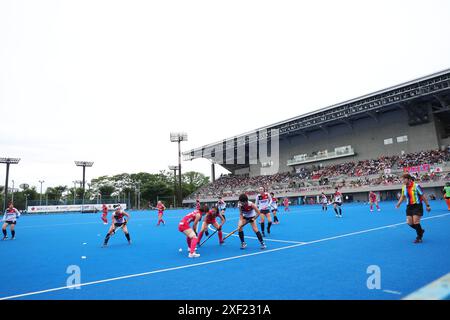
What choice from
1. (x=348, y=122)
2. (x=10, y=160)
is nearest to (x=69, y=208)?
(x=10, y=160)

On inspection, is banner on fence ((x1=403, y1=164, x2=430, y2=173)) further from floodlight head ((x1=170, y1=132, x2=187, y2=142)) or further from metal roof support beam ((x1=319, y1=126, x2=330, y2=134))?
floodlight head ((x1=170, y1=132, x2=187, y2=142))

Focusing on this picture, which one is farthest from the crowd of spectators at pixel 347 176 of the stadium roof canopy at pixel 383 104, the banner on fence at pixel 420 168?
the stadium roof canopy at pixel 383 104

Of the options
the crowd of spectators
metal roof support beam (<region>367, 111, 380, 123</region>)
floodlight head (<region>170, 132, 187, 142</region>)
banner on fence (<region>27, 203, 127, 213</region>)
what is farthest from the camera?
floodlight head (<region>170, 132, 187, 142</region>)

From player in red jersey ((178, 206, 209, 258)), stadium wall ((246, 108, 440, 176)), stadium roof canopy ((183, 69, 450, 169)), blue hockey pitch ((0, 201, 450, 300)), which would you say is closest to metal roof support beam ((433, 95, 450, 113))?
stadium roof canopy ((183, 69, 450, 169))

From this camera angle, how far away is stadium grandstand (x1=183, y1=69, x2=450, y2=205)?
3684 centimetres

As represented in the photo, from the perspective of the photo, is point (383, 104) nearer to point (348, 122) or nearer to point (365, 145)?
point (348, 122)

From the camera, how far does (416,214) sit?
824 centimetres

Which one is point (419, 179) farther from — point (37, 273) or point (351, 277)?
point (37, 273)

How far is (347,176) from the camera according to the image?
4478cm

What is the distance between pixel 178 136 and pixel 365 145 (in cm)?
3623

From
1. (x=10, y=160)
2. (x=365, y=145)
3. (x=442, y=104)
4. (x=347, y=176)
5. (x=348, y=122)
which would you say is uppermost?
(x=348, y=122)

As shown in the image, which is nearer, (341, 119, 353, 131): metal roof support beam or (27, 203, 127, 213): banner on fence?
(341, 119, 353, 131): metal roof support beam

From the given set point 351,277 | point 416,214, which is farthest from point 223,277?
point 416,214
